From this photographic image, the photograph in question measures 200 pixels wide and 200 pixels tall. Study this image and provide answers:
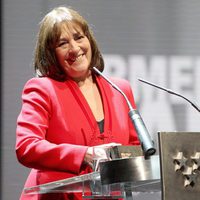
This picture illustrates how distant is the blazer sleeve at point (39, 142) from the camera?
5.19ft

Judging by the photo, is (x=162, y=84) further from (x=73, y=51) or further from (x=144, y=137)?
(x=144, y=137)

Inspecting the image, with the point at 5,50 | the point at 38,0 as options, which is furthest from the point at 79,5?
the point at 5,50

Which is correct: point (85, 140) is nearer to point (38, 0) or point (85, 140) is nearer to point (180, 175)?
point (180, 175)

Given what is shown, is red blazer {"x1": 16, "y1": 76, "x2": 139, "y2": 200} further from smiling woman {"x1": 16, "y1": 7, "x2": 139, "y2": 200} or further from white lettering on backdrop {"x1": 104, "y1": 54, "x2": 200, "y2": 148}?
white lettering on backdrop {"x1": 104, "y1": 54, "x2": 200, "y2": 148}

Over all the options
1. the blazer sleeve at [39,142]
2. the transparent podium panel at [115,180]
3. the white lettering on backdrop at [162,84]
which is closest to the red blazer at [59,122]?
the blazer sleeve at [39,142]

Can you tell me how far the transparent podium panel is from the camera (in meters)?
1.28

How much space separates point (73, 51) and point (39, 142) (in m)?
0.39

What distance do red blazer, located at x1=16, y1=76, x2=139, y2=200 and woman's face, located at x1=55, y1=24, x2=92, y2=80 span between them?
5 cm

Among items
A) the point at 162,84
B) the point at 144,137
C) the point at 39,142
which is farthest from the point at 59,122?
the point at 162,84

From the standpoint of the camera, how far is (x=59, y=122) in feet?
6.06

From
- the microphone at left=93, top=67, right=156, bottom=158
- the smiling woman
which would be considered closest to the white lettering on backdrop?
the smiling woman

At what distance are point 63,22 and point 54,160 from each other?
52cm

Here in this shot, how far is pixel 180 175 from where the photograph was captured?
4.00ft

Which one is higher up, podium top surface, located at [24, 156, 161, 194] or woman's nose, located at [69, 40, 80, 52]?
woman's nose, located at [69, 40, 80, 52]
